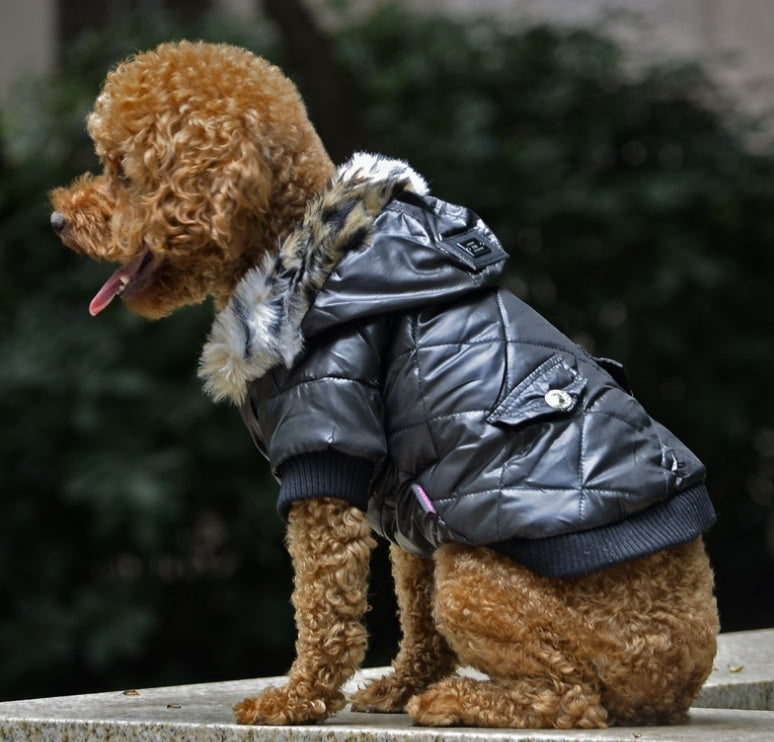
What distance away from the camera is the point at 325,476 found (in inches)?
126

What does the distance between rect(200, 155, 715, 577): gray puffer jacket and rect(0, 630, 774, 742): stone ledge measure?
43 centimetres

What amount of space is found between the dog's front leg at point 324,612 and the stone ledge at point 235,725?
90mm

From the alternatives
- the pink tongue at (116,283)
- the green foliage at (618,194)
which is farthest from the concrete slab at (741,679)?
the green foliage at (618,194)

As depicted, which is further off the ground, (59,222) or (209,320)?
(59,222)

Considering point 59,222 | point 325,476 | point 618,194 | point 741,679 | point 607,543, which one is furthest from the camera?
point 618,194

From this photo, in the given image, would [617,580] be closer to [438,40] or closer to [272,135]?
[272,135]

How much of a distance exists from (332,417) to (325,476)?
15cm

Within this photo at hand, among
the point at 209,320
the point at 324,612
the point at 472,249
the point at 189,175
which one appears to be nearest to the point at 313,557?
the point at 324,612

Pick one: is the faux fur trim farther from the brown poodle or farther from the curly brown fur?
the curly brown fur

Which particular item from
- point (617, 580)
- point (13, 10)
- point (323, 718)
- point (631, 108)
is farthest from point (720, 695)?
point (13, 10)

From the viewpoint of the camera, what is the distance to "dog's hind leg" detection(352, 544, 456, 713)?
12.1ft

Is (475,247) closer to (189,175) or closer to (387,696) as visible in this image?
(189,175)

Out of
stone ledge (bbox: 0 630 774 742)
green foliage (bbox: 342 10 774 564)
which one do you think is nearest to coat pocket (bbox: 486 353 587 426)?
stone ledge (bbox: 0 630 774 742)

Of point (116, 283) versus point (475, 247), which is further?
point (116, 283)
